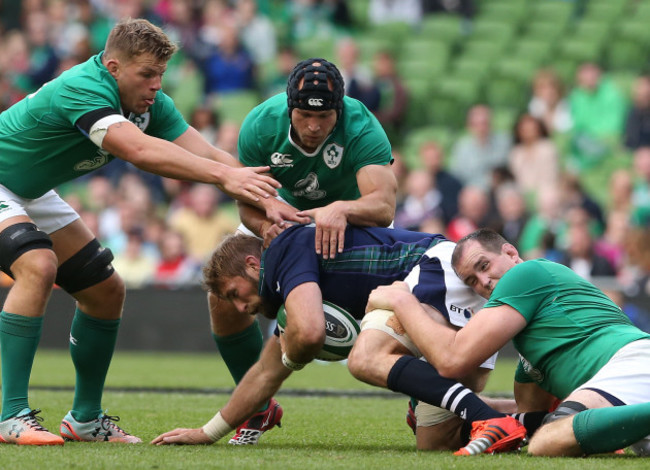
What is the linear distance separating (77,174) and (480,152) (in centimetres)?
899

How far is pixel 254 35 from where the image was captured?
17281 millimetres

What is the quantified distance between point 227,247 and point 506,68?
1107 centimetres

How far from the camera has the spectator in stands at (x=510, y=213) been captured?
1276 cm

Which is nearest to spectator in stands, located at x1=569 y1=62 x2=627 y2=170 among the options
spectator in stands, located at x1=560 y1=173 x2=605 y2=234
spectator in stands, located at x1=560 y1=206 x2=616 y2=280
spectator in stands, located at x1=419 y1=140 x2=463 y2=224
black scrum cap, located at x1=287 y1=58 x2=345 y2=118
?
spectator in stands, located at x1=560 y1=173 x2=605 y2=234

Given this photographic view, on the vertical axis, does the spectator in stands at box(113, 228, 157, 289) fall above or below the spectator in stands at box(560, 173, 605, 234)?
below

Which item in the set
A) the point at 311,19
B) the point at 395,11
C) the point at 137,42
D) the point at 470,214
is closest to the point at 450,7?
the point at 395,11

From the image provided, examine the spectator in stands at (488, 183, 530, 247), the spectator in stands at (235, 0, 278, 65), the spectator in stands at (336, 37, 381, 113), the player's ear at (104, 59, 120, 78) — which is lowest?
the spectator in stands at (488, 183, 530, 247)

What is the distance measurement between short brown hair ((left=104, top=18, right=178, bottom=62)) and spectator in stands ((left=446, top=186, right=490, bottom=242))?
7.11m

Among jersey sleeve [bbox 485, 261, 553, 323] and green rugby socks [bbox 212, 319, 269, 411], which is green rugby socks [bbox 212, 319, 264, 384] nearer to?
green rugby socks [bbox 212, 319, 269, 411]

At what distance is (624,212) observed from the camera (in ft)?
41.9

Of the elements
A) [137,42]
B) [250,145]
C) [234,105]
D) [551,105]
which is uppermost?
[137,42]

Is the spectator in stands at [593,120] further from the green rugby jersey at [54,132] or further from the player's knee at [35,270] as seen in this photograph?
the player's knee at [35,270]

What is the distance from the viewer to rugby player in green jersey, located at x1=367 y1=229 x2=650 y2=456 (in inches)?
191

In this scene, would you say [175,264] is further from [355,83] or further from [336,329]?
[336,329]
